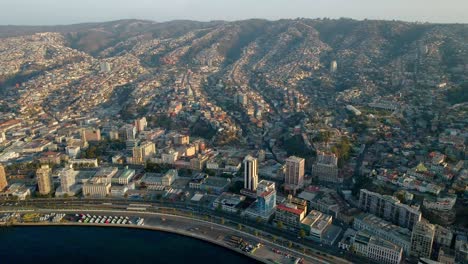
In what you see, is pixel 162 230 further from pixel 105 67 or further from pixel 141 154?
pixel 105 67

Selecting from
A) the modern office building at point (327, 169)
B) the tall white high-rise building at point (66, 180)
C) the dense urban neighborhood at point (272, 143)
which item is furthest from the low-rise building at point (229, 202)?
the tall white high-rise building at point (66, 180)

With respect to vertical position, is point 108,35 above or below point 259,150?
above

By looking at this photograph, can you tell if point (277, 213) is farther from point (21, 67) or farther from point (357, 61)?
point (21, 67)

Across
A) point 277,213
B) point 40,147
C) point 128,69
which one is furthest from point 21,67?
point 277,213

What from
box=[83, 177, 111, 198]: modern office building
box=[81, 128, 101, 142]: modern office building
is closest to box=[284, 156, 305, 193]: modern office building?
box=[83, 177, 111, 198]: modern office building

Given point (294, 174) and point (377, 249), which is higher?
point (294, 174)

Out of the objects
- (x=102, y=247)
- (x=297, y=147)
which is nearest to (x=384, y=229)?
(x=297, y=147)
